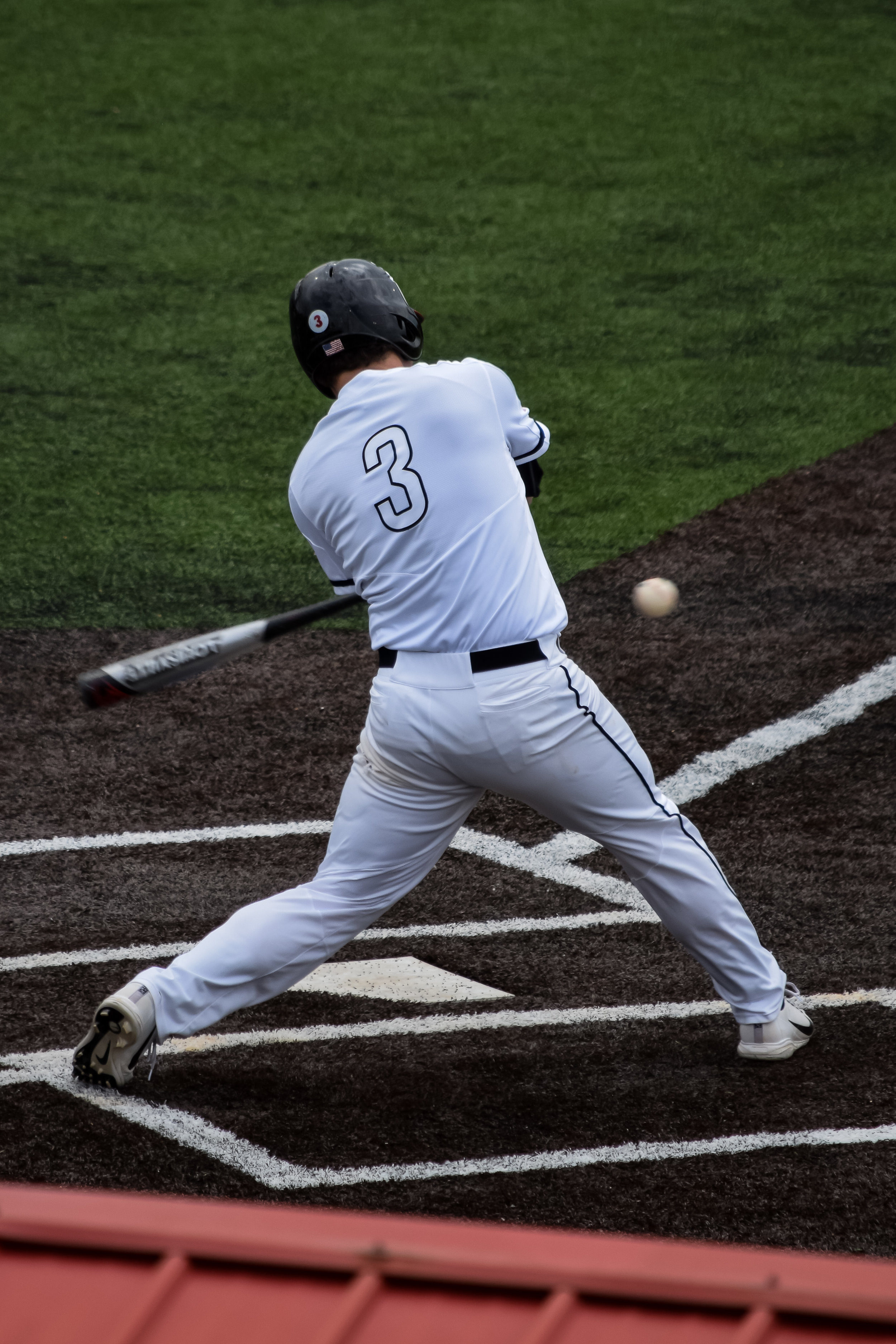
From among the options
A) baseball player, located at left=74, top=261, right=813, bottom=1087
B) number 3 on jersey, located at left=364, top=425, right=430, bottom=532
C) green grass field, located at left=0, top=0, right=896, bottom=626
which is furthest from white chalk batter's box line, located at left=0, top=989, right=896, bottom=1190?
green grass field, located at left=0, top=0, right=896, bottom=626

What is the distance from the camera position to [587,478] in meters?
8.94

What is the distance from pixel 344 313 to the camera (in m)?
4.03

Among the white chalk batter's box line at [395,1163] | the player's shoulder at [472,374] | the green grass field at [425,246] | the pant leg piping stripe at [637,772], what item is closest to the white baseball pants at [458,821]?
the pant leg piping stripe at [637,772]

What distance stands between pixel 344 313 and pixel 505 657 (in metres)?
0.94

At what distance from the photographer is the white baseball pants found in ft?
12.9

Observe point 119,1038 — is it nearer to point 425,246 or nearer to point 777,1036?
point 777,1036

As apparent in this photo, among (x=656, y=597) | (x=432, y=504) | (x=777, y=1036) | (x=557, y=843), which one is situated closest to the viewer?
(x=432, y=504)

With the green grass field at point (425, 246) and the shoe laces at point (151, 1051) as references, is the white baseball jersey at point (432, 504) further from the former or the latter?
the green grass field at point (425, 246)

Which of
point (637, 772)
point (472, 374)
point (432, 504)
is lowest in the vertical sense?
point (637, 772)

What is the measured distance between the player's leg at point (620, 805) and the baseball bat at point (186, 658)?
0.61 m

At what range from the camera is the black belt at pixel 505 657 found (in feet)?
12.9

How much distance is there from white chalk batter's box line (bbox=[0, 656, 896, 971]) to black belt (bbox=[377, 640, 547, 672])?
1.41m

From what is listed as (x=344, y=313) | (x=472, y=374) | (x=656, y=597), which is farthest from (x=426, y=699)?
(x=656, y=597)

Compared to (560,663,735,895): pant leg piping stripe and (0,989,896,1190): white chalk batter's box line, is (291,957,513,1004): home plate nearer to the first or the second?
(0,989,896,1190): white chalk batter's box line
